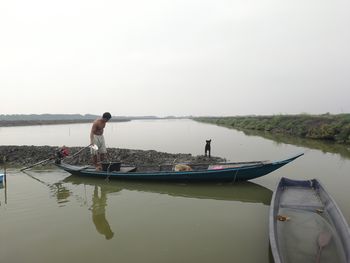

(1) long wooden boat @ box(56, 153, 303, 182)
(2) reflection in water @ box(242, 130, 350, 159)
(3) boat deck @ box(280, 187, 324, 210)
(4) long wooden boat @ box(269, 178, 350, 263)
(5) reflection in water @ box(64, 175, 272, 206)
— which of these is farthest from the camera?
(2) reflection in water @ box(242, 130, 350, 159)

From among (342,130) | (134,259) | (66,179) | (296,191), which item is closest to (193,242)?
(134,259)

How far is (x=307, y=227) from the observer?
5.39m

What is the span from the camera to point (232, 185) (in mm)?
9523

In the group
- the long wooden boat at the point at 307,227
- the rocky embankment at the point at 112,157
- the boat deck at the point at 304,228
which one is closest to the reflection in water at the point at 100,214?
the long wooden boat at the point at 307,227

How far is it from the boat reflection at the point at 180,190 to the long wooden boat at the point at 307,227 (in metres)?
1.25

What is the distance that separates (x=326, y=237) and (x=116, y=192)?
663 centimetres

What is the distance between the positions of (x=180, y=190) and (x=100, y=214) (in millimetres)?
3022

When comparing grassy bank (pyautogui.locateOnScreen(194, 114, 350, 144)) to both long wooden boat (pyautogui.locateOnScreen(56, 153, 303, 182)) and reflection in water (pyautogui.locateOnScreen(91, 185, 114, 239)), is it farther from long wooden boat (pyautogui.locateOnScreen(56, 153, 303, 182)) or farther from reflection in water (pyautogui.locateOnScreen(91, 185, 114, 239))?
reflection in water (pyautogui.locateOnScreen(91, 185, 114, 239))

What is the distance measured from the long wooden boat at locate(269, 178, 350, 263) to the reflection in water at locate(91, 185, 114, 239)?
3552 mm

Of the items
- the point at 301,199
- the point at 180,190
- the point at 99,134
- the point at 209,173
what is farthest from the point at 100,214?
the point at 301,199

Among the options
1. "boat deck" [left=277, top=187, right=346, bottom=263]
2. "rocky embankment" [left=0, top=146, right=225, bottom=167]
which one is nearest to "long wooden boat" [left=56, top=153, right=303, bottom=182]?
"boat deck" [left=277, top=187, right=346, bottom=263]

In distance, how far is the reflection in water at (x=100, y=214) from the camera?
6086 millimetres

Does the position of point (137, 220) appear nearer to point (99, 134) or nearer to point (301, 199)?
point (301, 199)

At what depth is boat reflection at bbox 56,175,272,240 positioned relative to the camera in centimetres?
818
